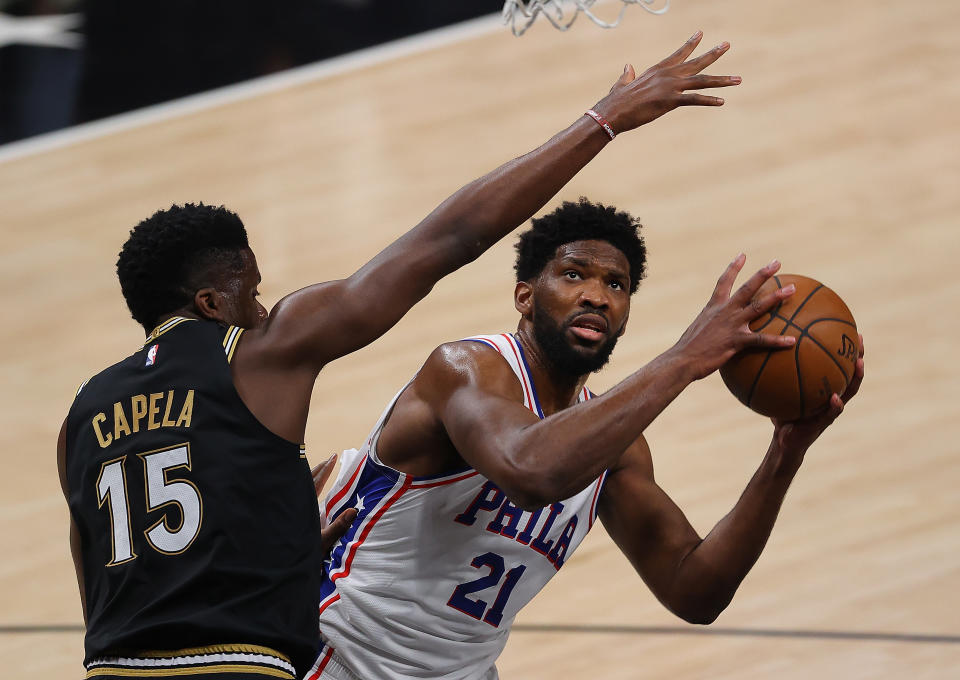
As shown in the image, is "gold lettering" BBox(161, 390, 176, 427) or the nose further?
the nose

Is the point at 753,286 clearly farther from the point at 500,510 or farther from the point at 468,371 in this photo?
the point at 500,510

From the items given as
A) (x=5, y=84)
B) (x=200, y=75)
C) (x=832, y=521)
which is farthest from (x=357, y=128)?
(x=832, y=521)

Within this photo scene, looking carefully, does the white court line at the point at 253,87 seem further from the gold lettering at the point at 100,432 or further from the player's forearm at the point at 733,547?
the gold lettering at the point at 100,432

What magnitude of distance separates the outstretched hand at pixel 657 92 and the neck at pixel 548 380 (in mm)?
766

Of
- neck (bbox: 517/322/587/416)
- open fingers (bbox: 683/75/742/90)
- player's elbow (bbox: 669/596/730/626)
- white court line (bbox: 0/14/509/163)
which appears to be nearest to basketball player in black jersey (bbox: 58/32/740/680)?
open fingers (bbox: 683/75/742/90)

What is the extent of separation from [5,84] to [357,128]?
3.33 metres

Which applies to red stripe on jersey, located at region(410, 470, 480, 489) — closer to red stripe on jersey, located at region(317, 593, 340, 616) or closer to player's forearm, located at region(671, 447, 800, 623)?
red stripe on jersey, located at region(317, 593, 340, 616)

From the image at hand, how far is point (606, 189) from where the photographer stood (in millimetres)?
8703

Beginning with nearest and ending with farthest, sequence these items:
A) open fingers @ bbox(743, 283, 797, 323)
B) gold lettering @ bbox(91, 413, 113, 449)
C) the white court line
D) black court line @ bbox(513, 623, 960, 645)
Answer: gold lettering @ bbox(91, 413, 113, 449) < open fingers @ bbox(743, 283, 797, 323) < black court line @ bbox(513, 623, 960, 645) < the white court line

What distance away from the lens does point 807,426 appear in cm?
361

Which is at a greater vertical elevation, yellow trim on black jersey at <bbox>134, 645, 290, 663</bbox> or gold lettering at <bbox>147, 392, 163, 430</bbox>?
gold lettering at <bbox>147, 392, 163, 430</bbox>

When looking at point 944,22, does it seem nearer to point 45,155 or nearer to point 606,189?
point 606,189

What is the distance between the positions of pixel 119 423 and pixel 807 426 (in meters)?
1.70

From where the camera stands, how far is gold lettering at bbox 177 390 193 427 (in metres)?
2.96
